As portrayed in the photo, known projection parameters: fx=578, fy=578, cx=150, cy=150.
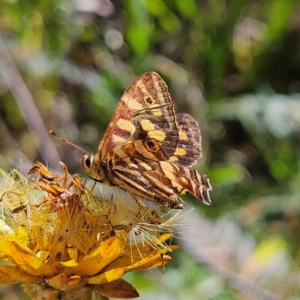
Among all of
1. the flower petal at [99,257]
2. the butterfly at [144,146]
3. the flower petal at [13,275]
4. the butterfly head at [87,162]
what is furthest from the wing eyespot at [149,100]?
the flower petal at [13,275]

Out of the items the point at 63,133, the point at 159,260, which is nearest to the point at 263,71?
the point at 63,133

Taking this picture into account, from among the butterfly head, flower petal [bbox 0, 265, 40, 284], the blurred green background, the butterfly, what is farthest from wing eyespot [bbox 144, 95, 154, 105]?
the blurred green background

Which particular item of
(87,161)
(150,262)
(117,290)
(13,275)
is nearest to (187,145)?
(87,161)

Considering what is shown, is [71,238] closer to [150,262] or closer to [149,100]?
[150,262]

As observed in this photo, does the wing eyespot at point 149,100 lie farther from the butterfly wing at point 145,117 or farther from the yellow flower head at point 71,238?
the yellow flower head at point 71,238

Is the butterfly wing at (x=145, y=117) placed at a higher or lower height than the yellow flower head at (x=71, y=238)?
higher

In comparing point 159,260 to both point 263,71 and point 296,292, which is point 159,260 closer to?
point 296,292

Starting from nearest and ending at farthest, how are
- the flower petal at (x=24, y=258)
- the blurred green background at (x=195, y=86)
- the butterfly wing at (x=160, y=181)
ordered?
the flower petal at (x=24, y=258)
the butterfly wing at (x=160, y=181)
the blurred green background at (x=195, y=86)
